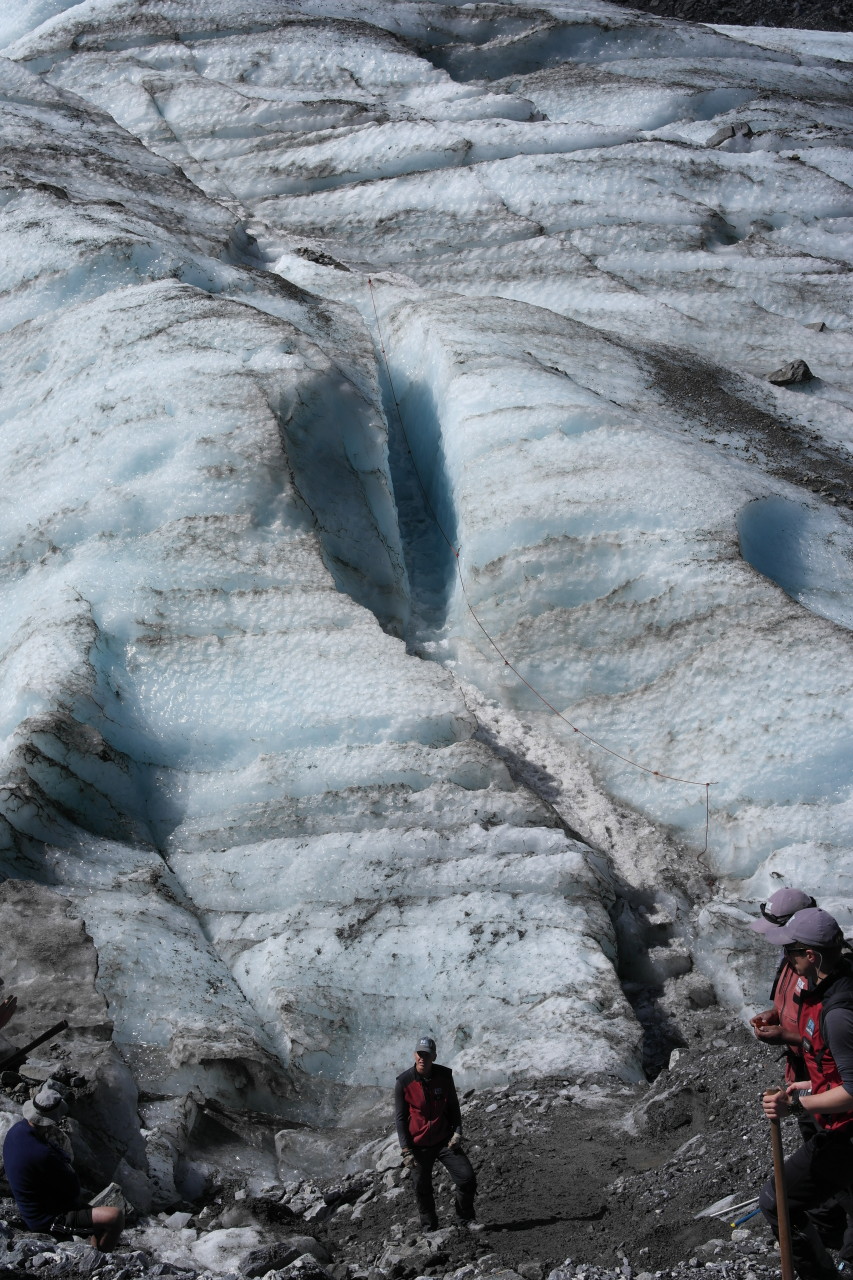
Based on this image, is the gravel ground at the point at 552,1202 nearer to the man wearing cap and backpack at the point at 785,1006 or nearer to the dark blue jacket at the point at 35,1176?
the dark blue jacket at the point at 35,1176

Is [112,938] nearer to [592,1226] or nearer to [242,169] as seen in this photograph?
[592,1226]

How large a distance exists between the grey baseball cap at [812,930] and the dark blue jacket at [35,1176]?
3.03 metres

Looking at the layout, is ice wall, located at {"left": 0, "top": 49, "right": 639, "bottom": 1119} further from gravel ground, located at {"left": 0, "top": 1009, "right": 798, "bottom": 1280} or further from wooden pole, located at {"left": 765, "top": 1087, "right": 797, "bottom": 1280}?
wooden pole, located at {"left": 765, "top": 1087, "right": 797, "bottom": 1280}

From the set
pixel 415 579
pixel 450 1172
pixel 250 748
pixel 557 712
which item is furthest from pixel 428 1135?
pixel 415 579

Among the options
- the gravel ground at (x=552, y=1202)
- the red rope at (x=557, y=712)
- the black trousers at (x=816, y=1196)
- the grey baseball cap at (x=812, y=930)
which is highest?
the grey baseball cap at (x=812, y=930)

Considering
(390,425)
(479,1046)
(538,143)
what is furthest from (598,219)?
(479,1046)

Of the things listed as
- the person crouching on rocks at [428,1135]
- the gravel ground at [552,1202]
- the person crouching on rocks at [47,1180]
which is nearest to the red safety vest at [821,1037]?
the gravel ground at [552,1202]

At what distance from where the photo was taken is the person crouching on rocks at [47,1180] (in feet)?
15.4

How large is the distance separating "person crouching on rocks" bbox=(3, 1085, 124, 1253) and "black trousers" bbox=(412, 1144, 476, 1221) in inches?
51.9

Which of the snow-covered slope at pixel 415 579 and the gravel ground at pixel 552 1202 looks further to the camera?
the snow-covered slope at pixel 415 579

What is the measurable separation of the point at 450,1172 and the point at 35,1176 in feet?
5.92

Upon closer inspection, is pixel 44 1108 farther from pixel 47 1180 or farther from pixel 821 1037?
pixel 821 1037

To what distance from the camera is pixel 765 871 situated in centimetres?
851

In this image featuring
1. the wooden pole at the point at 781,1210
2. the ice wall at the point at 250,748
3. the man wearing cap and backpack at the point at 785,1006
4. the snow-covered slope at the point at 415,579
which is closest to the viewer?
the wooden pole at the point at 781,1210
